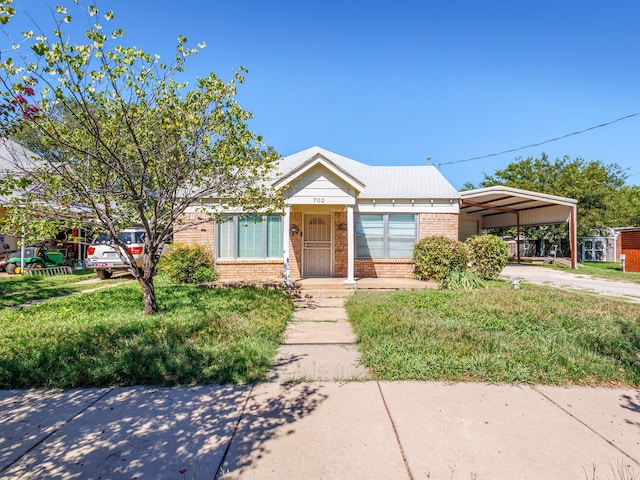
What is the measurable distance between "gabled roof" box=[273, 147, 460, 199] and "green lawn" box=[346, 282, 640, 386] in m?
4.97

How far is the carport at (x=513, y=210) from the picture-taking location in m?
15.4

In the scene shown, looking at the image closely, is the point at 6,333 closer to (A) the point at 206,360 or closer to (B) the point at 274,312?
(A) the point at 206,360

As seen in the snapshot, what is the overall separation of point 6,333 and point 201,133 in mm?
4546

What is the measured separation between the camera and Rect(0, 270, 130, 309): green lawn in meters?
9.07

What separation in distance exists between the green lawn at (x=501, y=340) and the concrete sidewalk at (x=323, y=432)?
264mm

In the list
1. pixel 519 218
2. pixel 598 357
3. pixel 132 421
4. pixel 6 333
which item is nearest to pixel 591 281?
pixel 519 218

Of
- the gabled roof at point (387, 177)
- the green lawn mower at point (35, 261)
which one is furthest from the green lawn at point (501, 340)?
the green lawn mower at point (35, 261)

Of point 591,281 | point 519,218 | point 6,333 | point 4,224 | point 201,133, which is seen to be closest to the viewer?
point 6,333

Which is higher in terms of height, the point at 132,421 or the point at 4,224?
the point at 4,224

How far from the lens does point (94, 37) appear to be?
14.6ft

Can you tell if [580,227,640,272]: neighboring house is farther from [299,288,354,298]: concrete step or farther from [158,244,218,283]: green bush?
[158,244,218,283]: green bush

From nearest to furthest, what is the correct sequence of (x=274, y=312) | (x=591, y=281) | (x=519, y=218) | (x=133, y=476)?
(x=133, y=476)
(x=274, y=312)
(x=591, y=281)
(x=519, y=218)

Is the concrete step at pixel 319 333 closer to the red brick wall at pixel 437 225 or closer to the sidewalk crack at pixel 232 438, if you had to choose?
the sidewalk crack at pixel 232 438

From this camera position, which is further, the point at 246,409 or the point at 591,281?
the point at 591,281
